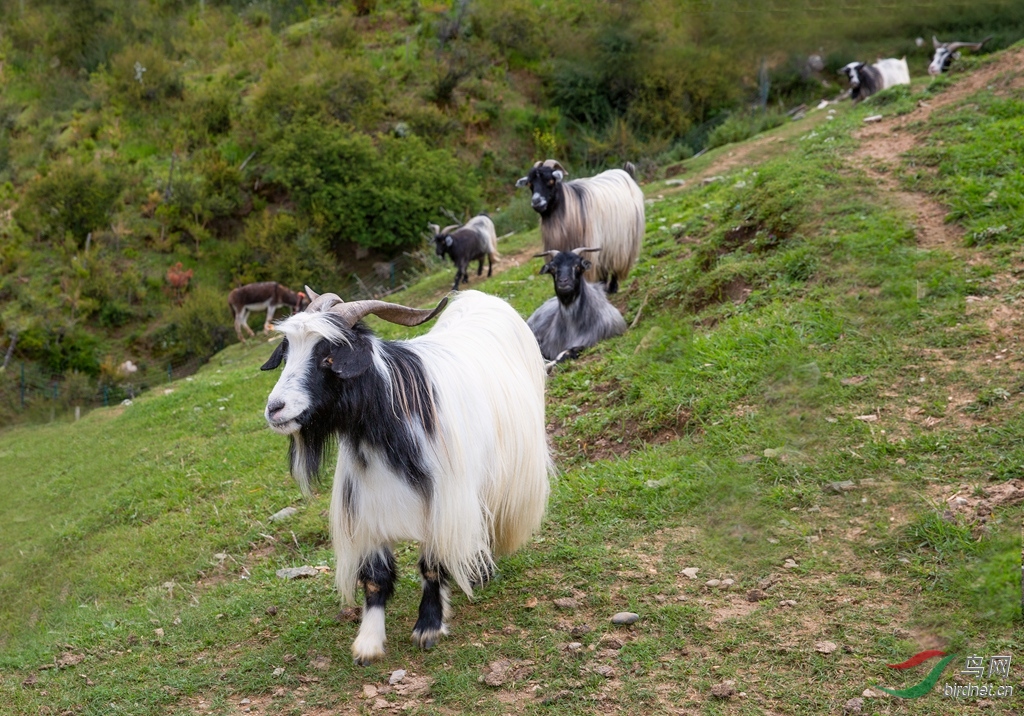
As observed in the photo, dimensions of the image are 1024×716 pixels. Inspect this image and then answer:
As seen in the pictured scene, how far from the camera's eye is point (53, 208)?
23844mm

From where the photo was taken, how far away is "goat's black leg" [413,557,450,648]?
433 centimetres

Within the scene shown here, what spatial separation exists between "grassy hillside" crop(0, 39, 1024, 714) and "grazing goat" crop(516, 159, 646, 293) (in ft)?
2.52

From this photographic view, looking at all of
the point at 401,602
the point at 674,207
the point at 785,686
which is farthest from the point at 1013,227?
the point at 674,207

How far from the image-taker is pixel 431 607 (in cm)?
439

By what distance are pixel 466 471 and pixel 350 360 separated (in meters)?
0.76

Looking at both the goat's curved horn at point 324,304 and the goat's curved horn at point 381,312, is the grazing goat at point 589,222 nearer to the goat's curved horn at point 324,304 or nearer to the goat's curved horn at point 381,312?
the goat's curved horn at point 381,312

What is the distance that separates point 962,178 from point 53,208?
872 inches

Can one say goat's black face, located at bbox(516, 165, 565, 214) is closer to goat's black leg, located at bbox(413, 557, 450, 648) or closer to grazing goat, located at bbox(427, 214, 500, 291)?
grazing goat, located at bbox(427, 214, 500, 291)

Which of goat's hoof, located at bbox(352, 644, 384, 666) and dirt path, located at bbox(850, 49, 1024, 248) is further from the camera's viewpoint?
dirt path, located at bbox(850, 49, 1024, 248)

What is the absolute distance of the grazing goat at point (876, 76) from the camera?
1672cm

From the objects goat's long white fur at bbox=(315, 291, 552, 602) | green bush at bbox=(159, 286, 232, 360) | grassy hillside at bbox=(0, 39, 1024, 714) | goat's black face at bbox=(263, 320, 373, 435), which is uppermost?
goat's black face at bbox=(263, 320, 373, 435)

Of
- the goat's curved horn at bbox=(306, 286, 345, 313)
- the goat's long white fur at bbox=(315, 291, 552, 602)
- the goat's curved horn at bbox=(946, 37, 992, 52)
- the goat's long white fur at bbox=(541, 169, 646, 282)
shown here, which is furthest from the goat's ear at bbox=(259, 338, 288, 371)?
the goat's curved horn at bbox=(946, 37, 992, 52)

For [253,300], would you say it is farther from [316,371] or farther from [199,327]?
[316,371]

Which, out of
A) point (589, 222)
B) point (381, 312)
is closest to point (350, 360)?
point (381, 312)
